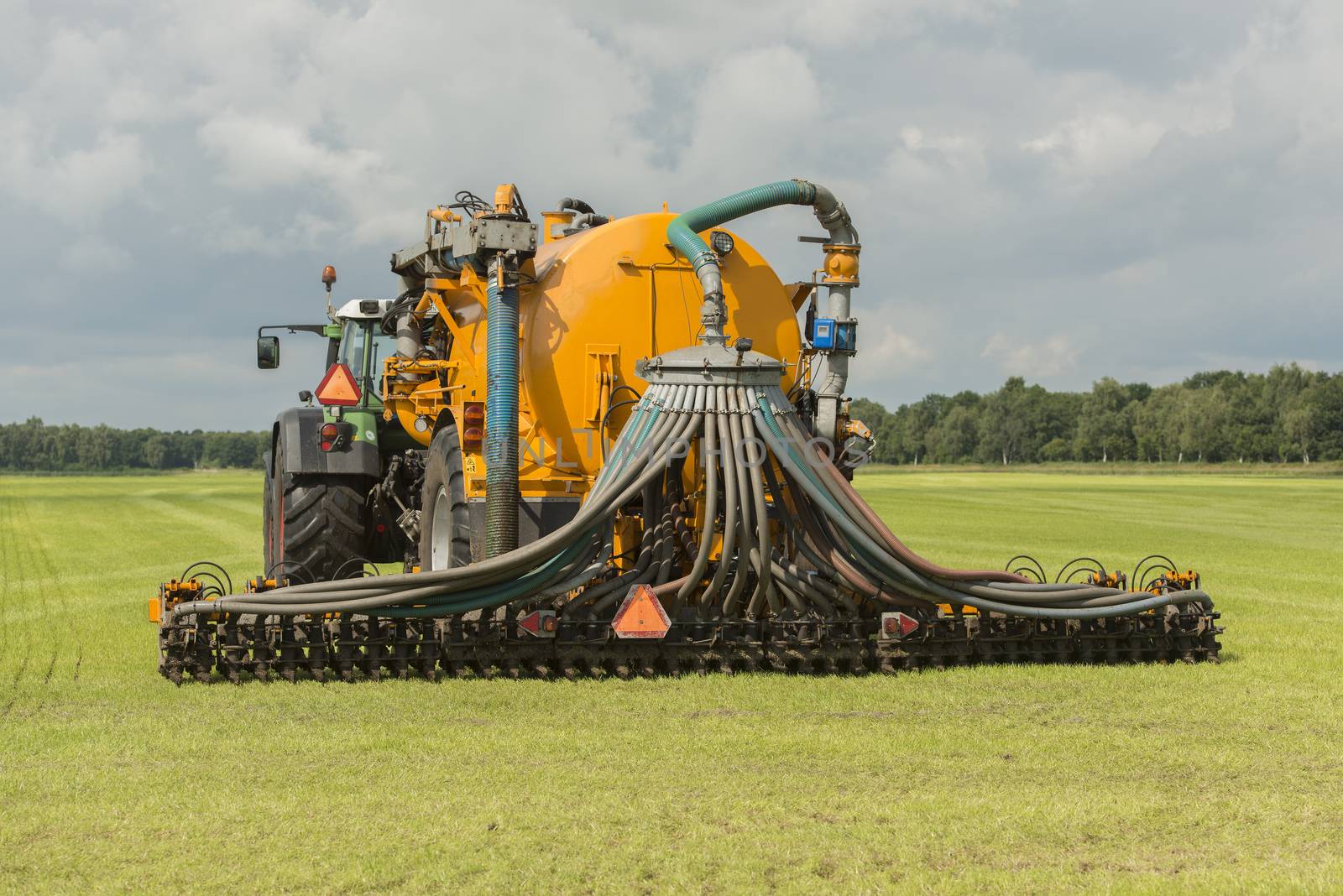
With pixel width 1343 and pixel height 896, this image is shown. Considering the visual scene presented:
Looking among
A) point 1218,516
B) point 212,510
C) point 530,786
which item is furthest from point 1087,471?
point 530,786

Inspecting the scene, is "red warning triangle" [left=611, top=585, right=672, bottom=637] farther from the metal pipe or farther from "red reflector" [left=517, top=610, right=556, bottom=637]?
the metal pipe

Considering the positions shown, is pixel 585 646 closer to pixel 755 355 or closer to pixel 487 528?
pixel 487 528

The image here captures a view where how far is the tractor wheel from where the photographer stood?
948 centimetres

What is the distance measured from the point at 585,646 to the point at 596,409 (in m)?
1.67

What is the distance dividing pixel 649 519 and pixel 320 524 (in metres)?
4.24

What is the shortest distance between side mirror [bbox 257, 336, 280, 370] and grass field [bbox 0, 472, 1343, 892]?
3864 millimetres

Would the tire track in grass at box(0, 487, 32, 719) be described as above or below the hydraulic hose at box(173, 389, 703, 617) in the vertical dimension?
below

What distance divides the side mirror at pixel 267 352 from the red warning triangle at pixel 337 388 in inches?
65.6

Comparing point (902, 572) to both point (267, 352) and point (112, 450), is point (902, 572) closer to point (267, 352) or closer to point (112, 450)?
point (267, 352)

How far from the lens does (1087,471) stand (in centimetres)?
8900

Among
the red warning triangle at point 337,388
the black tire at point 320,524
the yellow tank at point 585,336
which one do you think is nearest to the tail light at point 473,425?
the yellow tank at point 585,336

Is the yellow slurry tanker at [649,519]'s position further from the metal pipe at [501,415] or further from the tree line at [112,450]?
the tree line at [112,450]

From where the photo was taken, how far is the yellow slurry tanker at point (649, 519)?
841 centimetres

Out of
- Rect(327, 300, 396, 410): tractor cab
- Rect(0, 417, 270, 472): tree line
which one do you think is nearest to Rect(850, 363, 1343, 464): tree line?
Rect(0, 417, 270, 472): tree line
